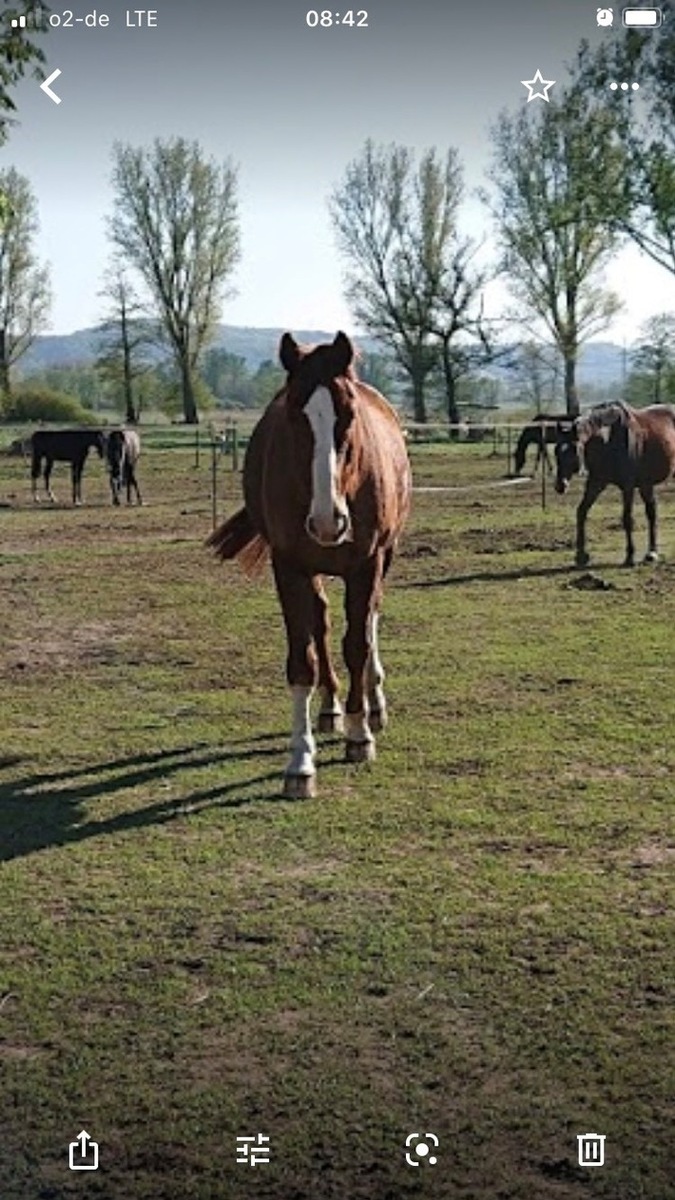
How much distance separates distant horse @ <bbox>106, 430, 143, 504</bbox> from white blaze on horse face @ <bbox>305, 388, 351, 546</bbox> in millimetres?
14795

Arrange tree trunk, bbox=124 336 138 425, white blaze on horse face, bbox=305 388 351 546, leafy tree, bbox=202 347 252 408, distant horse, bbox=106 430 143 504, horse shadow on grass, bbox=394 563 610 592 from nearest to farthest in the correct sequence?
white blaze on horse face, bbox=305 388 351 546
horse shadow on grass, bbox=394 563 610 592
distant horse, bbox=106 430 143 504
tree trunk, bbox=124 336 138 425
leafy tree, bbox=202 347 252 408

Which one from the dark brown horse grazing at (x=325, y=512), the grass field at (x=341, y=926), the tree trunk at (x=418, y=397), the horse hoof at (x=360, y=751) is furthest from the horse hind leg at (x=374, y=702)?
the tree trunk at (x=418, y=397)

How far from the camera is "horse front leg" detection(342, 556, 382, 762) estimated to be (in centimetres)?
464

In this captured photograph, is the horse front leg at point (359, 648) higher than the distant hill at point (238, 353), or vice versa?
the distant hill at point (238, 353)

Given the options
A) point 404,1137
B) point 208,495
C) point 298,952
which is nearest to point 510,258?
point 298,952

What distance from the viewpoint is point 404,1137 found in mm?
2188

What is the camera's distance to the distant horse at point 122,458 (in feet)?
60.3

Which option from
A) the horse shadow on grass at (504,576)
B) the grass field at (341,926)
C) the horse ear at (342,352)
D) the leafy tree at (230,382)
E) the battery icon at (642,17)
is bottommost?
the grass field at (341,926)

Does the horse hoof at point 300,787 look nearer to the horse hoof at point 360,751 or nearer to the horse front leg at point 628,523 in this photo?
the horse hoof at point 360,751

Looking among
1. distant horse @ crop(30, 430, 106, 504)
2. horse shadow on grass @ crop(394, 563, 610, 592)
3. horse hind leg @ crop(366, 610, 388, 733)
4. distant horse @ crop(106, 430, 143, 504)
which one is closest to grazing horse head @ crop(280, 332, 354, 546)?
horse hind leg @ crop(366, 610, 388, 733)

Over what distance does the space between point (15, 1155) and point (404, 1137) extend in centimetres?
71

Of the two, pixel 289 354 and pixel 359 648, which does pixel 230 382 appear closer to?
pixel 359 648

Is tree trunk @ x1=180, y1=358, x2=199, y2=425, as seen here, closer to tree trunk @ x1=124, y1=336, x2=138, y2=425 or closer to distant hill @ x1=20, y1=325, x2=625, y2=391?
distant hill @ x1=20, y1=325, x2=625, y2=391

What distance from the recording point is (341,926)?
326cm
